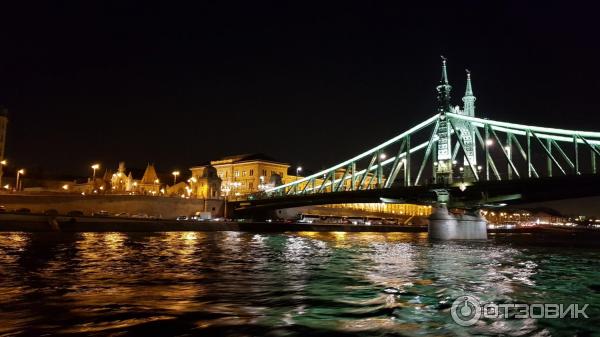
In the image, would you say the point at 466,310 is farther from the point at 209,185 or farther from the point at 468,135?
the point at 209,185

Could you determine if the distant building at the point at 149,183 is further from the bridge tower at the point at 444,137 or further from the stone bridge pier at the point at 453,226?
the stone bridge pier at the point at 453,226

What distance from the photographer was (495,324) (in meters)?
11.2

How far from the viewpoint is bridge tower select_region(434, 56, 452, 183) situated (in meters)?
66.4

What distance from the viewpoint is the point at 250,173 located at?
141 m

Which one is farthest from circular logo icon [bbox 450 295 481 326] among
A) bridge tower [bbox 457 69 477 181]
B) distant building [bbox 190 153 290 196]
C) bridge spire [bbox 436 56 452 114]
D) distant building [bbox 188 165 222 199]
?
distant building [bbox 190 153 290 196]

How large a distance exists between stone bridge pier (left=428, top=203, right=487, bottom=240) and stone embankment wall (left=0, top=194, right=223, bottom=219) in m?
55.2

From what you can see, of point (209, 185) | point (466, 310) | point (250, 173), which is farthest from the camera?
point (250, 173)

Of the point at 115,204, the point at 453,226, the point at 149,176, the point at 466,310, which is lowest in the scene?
the point at 466,310

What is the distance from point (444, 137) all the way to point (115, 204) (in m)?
59.0

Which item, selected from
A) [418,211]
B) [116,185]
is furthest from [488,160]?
[116,185]

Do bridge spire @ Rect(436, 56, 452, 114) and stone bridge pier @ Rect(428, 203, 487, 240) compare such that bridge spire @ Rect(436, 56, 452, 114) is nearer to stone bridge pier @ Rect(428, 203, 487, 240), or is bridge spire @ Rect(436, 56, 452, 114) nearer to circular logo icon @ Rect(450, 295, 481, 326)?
stone bridge pier @ Rect(428, 203, 487, 240)

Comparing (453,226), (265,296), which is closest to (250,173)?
(453,226)

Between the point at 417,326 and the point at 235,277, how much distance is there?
9803 millimetres

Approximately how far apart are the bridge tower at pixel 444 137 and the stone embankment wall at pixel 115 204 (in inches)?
2080
